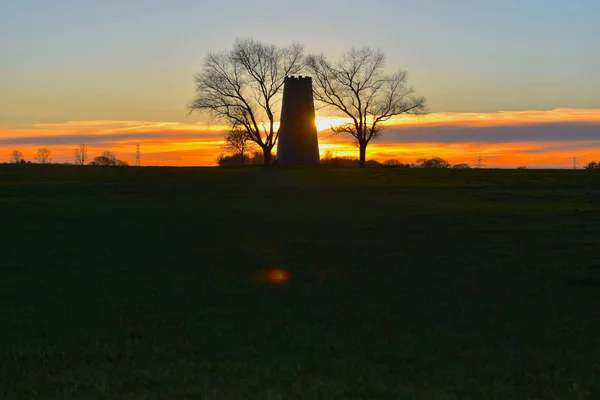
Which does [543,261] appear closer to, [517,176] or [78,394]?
[78,394]

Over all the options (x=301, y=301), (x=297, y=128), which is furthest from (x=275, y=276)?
(x=297, y=128)

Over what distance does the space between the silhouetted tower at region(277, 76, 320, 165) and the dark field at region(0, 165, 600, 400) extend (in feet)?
120

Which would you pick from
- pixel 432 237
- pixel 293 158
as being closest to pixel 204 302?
pixel 432 237

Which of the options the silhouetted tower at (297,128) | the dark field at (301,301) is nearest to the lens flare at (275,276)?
the dark field at (301,301)

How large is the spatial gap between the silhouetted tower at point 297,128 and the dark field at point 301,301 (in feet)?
120

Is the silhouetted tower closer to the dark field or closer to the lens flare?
the dark field

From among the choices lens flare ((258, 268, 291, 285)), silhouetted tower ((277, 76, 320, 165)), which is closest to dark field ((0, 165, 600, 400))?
lens flare ((258, 268, 291, 285))

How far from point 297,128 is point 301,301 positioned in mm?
52258

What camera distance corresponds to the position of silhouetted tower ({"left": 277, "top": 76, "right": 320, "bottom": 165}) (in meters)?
64.2

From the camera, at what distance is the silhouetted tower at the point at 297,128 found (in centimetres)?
6425

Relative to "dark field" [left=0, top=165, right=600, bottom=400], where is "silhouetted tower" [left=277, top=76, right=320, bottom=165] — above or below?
above

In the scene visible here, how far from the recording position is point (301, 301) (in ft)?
41.3

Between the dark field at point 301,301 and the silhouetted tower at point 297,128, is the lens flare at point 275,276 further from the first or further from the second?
the silhouetted tower at point 297,128

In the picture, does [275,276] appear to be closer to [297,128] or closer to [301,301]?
[301,301]
